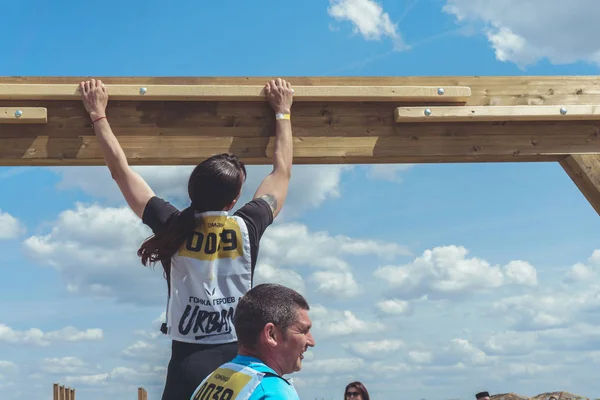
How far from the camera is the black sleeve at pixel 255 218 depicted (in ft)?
9.32

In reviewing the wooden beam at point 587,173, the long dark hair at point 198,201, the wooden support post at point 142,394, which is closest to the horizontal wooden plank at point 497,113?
the wooden beam at point 587,173

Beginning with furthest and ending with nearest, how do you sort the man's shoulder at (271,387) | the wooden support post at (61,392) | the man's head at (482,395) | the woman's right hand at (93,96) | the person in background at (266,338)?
the wooden support post at (61,392), the man's head at (482,395), the woman's right hand at (93,96), the person in background at (266,338), the man's shoulder at (271,387)

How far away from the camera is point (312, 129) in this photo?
4.71 metres

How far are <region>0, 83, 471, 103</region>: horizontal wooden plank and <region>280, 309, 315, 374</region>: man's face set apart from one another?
280 cm

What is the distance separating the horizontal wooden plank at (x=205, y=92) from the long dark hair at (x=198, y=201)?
1.86m

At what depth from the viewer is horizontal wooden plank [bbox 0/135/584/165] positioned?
4.57 metres

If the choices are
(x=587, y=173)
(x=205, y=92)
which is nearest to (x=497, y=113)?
(x=587, y=173)

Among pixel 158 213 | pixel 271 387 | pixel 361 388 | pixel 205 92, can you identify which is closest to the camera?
pixel 271 387

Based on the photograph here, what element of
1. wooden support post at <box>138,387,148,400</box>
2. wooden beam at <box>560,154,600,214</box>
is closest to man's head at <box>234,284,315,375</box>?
wooden beam at <box>560,154,600,214</box>

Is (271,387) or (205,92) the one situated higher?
(205,92)

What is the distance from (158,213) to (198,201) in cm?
19

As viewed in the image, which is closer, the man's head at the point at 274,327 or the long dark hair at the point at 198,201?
the man's head at the point at 274,327

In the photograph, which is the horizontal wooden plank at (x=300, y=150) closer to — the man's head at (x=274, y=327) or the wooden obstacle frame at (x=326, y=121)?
the wooden obstacle frame at (x=326, y=121)

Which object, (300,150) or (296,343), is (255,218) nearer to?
(296,343)
